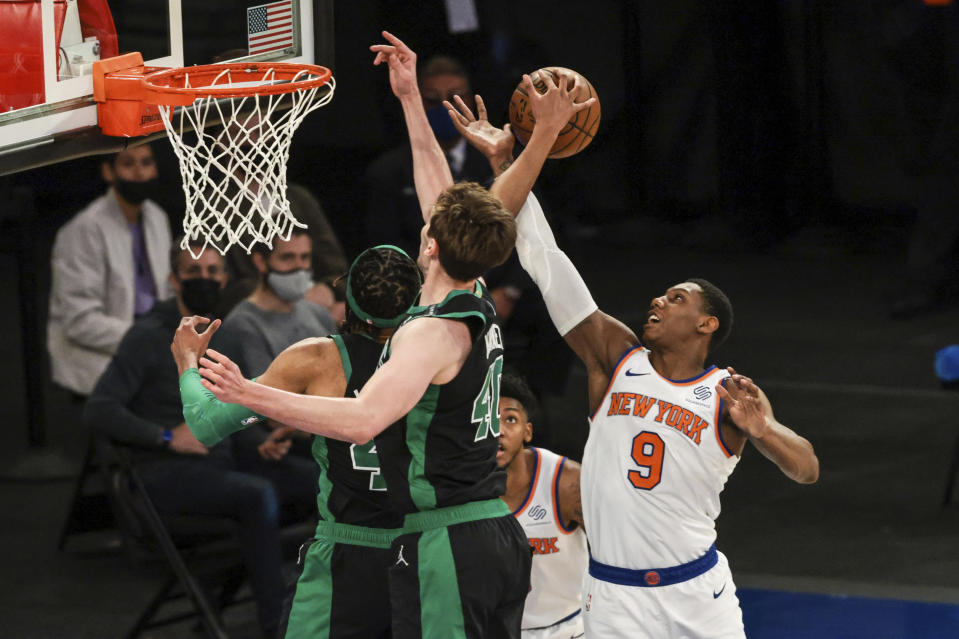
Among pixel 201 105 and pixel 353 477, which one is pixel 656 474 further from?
pixel 201 105

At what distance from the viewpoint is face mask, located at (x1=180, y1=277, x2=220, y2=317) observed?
6.13m

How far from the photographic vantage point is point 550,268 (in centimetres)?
448

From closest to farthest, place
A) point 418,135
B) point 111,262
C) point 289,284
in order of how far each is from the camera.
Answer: point 418,135
point 289,284
point 111,262

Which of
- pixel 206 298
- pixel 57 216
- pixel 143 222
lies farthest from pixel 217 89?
pixel 57 216

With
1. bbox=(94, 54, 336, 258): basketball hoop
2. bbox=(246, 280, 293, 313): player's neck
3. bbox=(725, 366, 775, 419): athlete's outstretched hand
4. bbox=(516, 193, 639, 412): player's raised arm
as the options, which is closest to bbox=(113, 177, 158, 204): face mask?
bbox=(246, 280, 293, 313): player's neck

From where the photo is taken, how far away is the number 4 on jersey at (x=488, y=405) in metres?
3.82

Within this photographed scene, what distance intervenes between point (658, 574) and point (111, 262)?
3.91 meters

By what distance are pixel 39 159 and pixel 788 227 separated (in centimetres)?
599

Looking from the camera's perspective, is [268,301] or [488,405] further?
[268,301]

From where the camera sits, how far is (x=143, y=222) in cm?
741

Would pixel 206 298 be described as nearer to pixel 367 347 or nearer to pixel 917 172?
pixel 367 347

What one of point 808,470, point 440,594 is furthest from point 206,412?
point 808,470

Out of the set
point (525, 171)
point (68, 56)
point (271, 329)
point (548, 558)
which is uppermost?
point (68, 56)

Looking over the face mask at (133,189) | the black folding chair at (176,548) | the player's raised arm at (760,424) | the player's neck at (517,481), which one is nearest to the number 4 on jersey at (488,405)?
the player's raised arm at (760,424)
